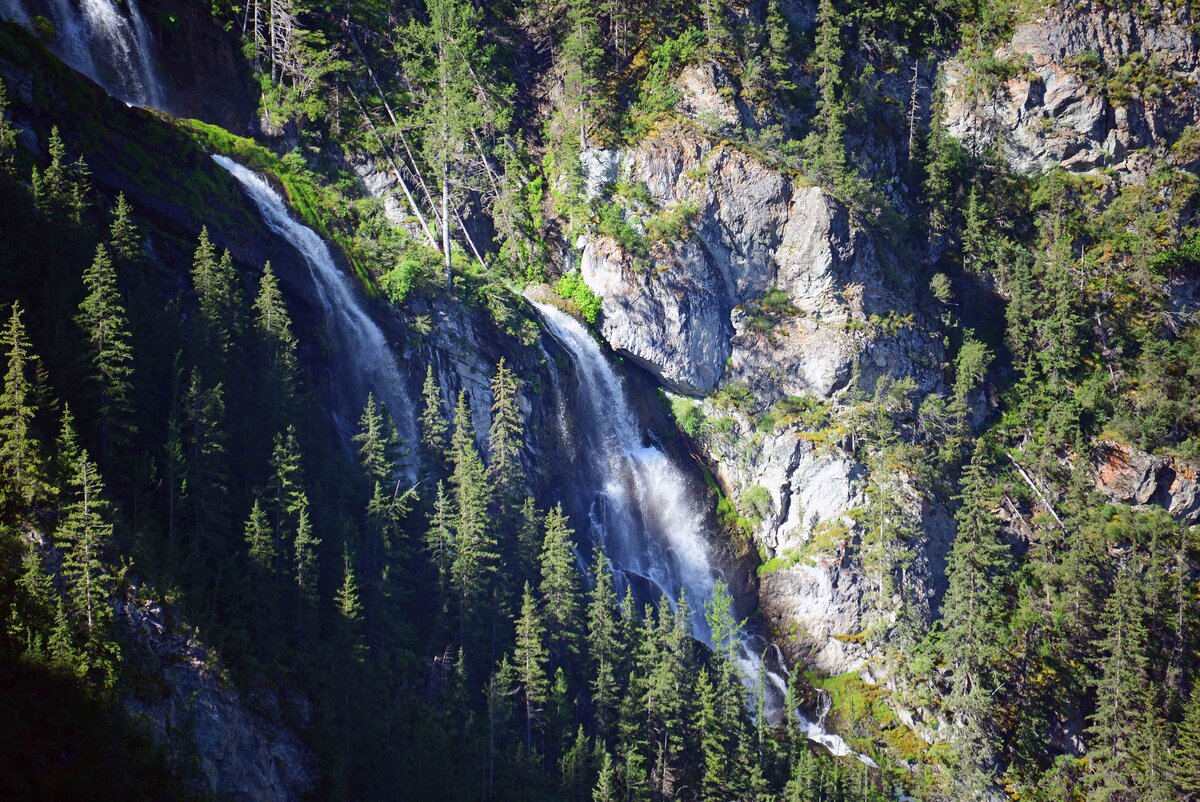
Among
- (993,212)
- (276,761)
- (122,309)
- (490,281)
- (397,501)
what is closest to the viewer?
(276,761)

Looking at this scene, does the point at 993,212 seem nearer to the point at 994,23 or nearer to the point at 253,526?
the point at 994,23

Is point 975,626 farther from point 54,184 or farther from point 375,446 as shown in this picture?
point 54,184

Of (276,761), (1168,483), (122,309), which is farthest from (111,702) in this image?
(1168,483)

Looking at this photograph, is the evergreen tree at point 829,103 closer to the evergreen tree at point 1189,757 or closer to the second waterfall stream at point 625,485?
the second waterfall stream at point 625,485

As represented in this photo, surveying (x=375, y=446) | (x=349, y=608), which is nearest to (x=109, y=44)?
(x=375, y=446)

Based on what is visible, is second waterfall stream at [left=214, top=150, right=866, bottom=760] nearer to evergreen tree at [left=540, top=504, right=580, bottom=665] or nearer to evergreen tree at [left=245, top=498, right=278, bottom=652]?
evergreen tree at [left=540, top=504, right=580, bottom=665]

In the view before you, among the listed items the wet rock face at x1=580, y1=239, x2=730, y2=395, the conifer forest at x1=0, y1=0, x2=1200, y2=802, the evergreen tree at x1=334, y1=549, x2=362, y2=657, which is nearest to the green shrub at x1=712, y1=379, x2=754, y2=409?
the conifer forest at x1=0, y1=0, x2=1200, y2=802
